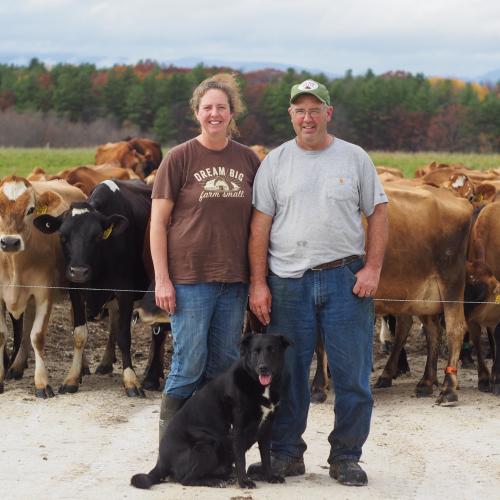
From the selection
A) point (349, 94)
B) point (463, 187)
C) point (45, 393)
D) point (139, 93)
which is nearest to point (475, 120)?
point (349, 94)

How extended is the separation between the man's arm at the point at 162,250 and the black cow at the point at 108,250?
322 cm

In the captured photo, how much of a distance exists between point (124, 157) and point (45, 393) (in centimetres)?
1309

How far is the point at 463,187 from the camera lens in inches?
546

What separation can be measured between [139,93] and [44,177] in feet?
241

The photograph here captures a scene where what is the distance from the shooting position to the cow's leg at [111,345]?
11.3 m

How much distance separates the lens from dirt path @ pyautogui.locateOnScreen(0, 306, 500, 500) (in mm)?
6602

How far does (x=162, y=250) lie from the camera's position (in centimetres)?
656

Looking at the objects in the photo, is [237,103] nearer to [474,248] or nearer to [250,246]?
[250,246]

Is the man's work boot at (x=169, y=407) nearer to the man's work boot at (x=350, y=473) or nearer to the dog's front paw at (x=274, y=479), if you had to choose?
the dog's front paw at (x=274, y=479)

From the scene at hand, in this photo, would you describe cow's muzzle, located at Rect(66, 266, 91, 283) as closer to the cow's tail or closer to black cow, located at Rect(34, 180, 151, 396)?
black cow, located at Rect(34, 180, 151, 396)

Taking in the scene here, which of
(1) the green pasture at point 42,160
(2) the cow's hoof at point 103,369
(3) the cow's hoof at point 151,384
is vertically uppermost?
(1) the green pasture at point 42,160

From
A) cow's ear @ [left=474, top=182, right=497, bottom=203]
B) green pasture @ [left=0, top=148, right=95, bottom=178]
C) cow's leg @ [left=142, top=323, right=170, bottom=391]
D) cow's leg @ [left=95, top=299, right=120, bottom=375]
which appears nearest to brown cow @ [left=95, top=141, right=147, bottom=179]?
cow's ear @ [left=474, top=182, right=497, bottom=203]

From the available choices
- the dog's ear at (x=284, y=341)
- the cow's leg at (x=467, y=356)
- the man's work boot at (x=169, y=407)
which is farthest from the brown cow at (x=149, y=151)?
the dog's ear at (x=284, y=341)

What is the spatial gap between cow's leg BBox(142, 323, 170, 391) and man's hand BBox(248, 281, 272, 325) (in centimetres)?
363
